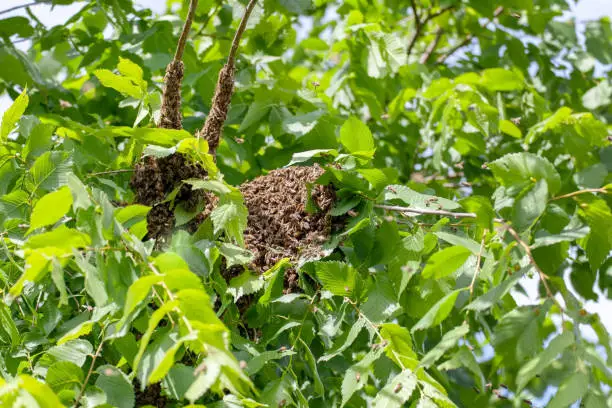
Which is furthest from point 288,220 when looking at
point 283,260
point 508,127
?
point 508,127

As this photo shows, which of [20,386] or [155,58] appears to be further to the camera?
[155,58]

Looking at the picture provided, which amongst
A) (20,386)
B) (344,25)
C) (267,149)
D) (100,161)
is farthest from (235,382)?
(344,25)

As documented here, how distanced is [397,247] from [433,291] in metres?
0.10

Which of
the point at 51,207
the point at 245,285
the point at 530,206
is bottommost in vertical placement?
the point at 245,285

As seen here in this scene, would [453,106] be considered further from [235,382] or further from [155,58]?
[235,382]

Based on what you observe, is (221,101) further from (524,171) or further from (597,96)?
(597,96)

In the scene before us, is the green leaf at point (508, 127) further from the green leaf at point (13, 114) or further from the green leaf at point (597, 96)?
the green leaf at point (13, 114)

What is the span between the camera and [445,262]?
4.00 feet

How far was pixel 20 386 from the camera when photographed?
921 mm

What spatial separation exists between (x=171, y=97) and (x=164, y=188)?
6.9 inches

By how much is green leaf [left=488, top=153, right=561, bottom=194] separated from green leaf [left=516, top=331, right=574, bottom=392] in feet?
0.80

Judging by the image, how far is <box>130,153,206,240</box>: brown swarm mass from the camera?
1468 millimetres

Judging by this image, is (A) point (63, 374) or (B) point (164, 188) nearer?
(A) point (63, 374)

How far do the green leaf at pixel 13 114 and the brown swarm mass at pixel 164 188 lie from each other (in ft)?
0.79
